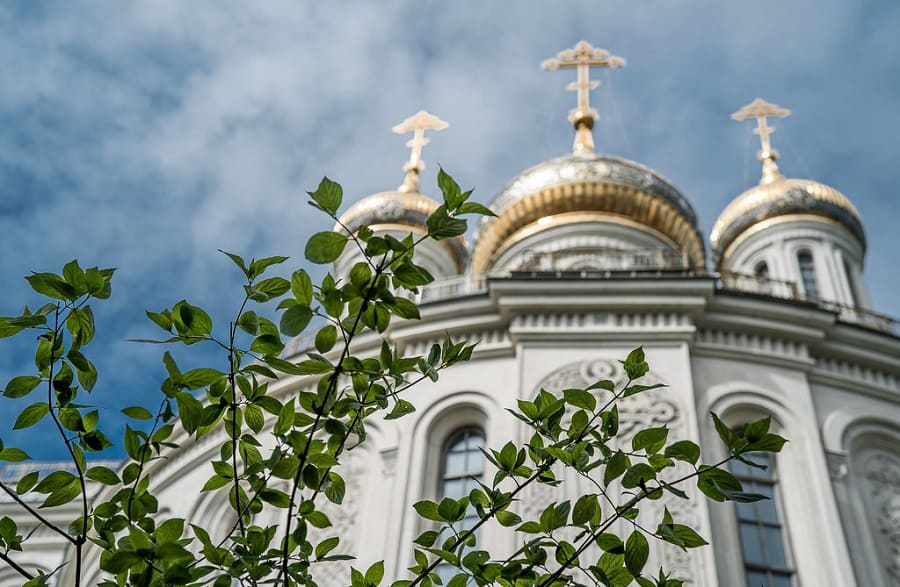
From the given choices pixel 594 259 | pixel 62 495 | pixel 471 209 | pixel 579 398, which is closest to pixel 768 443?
pixel 579 398

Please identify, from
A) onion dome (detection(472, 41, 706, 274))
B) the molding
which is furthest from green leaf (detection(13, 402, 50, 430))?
onion dome (detection(472, 41, 706, 274))

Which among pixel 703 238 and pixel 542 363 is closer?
pixel 542 363

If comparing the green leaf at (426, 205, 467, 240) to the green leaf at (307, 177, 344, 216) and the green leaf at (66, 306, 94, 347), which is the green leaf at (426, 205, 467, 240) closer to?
the green leaf at (307, 177, 344, 216)

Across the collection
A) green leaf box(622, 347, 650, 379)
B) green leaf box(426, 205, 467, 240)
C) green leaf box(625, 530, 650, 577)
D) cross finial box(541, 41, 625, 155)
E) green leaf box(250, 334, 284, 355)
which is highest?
cross finial box(541, 41, 625, 155)

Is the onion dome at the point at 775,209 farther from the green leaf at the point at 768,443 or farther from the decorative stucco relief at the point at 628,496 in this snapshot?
the green leaf at the point at 768,443

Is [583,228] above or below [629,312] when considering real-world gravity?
above

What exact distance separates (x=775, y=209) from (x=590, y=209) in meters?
3.90

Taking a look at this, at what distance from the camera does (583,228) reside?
15.3 meters

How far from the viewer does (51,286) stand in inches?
120

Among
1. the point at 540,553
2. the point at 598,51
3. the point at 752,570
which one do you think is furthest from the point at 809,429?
the point at 598,51

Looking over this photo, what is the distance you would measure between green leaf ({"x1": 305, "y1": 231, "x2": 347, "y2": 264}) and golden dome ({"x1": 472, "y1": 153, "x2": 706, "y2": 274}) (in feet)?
41.3

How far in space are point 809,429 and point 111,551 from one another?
8.02 m

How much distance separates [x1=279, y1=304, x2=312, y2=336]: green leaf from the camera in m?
2.96

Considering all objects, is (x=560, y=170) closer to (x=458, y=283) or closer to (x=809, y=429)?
(x=458, y=283)
